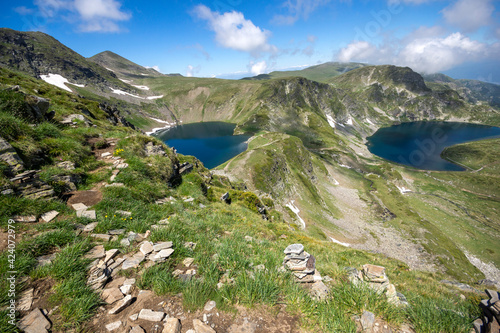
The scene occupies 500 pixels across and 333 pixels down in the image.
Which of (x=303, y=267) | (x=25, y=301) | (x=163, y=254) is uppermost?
(x=25, y=301)

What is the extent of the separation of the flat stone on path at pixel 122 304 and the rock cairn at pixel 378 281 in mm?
6964

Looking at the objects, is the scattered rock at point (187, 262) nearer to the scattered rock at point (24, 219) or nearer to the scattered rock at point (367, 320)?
the scattered rock at point (24, 219)

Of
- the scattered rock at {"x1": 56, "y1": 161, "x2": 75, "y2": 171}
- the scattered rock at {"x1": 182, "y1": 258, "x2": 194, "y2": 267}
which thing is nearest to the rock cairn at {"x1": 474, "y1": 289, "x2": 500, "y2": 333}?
the scattered rock at {"x1": 182, "y1": 258, "x2": 194, "y2": 267}

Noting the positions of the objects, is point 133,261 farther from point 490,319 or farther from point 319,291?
point 490,319

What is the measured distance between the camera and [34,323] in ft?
12.1

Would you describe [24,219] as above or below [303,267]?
above

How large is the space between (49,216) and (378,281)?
491 inches

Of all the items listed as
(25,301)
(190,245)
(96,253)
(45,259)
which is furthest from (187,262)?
(45,259)

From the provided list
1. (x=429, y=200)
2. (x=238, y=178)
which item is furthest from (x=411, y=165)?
(x=238, y=178)

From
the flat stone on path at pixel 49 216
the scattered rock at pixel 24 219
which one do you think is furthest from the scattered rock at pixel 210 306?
the scattered rock at pixel 24 219

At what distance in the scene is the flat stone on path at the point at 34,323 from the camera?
3637mm

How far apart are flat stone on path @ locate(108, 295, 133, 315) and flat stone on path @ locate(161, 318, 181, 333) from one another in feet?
3.68

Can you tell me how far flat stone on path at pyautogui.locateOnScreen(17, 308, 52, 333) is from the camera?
3637 mm

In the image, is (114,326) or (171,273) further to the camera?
(171,273)
